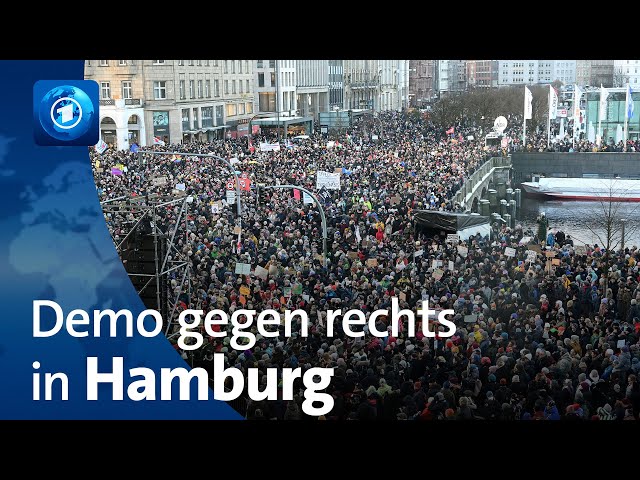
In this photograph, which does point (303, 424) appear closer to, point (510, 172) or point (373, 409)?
point (373, 409)

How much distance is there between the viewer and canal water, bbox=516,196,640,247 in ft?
41.6

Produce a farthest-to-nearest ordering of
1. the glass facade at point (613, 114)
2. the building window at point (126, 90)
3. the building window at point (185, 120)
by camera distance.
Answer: the glass facade at point (613, 114) < the building window at point (185, 120) < the building window at point (126, 90)

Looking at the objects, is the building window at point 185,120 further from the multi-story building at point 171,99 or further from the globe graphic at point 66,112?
the globe graphic at point 66,112

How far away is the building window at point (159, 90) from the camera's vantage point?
12250 millimetres

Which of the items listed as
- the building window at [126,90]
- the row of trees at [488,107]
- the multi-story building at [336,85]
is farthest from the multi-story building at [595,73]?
the building window at [126,90]

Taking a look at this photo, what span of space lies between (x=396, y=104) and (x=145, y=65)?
3.28 meters

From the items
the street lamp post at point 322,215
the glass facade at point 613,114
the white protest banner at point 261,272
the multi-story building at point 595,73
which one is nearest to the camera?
the multi-story building at point 595,73

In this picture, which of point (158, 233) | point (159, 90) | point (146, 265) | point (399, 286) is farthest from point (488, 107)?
point (146, 265)

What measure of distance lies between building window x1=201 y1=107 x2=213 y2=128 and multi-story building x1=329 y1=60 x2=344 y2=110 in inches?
53.8

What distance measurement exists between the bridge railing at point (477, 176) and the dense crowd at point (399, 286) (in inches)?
4.1
